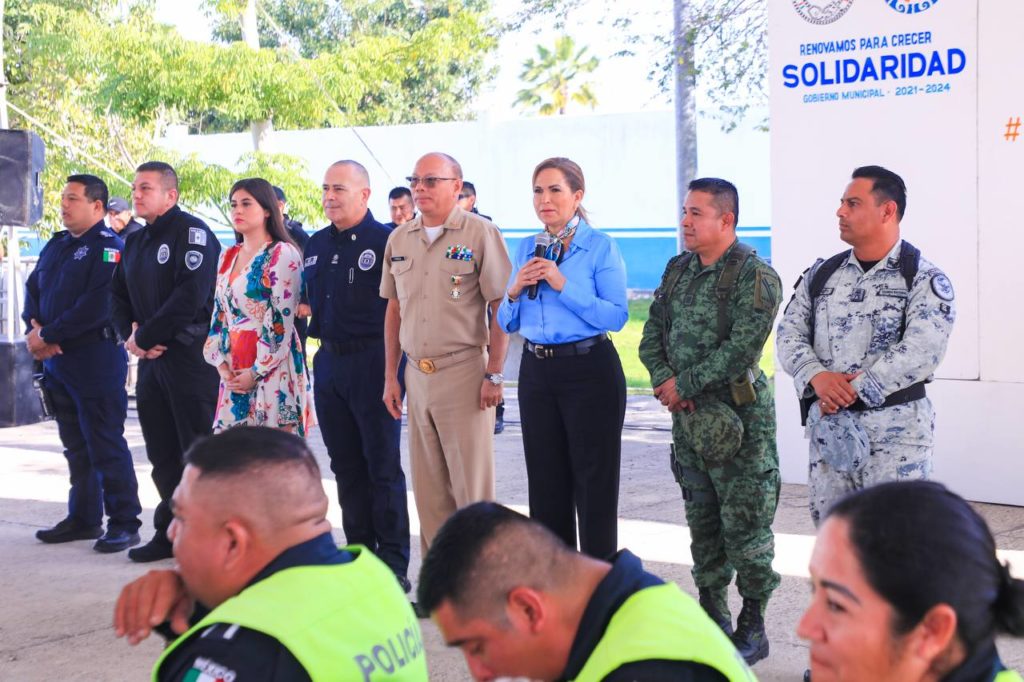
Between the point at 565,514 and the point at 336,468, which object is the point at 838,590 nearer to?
the point at 565,514

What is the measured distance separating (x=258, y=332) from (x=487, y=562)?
4082mm

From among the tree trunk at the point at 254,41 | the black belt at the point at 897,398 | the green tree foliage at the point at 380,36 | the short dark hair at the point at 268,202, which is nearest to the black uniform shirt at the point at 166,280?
the short dark hair at the point at 268,202

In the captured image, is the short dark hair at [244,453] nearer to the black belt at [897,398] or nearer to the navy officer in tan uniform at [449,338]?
the black belt at [897,398]

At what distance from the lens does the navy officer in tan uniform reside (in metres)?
5.51

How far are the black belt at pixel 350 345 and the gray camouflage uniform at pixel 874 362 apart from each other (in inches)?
83.4

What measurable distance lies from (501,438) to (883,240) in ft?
20.1

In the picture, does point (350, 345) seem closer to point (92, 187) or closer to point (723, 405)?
point (723, 405)

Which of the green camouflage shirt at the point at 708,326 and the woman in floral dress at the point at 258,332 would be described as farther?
the woman in floral dress at the point at 258,332

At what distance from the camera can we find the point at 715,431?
472 centimetres

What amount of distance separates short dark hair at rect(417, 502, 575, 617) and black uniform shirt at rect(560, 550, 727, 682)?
82 mm

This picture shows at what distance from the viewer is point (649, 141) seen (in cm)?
2445

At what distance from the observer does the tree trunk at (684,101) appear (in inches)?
513

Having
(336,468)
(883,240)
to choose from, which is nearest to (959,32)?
(883,240)

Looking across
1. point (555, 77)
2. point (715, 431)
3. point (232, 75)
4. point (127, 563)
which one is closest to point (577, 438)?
point (715, 431)
